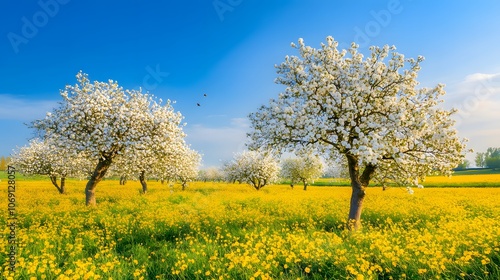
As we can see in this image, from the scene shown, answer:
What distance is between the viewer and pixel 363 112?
41.1 feet

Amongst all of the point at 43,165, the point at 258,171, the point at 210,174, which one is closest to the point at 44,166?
the point at 43,165

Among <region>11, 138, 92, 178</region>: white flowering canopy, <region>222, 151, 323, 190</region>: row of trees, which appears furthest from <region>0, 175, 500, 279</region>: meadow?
<region>222, 151, 323, 190</region>: row of trees

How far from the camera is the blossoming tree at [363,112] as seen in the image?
12.0m

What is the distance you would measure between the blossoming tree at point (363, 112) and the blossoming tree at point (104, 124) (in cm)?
1139

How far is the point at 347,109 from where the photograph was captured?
12.2 meters

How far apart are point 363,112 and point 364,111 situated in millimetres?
149

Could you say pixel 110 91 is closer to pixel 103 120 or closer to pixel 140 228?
pixel 103 120

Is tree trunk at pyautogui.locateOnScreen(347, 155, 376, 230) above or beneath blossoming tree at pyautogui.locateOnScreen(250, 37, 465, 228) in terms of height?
beneath

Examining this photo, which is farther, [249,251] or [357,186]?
[357,186]

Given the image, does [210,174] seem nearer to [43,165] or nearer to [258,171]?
[258,171]

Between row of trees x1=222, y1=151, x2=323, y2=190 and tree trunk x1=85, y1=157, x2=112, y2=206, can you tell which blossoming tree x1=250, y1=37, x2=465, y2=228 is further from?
row of trees x1=222, y1=151, x2=323, y2=190

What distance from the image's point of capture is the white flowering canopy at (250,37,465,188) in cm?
1204

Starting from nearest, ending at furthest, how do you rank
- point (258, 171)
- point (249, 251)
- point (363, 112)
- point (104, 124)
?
point (249, 251) < point (363, 112) < point (104, 124) < point (258, 171)

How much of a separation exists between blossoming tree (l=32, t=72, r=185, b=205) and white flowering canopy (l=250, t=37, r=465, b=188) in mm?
11601
